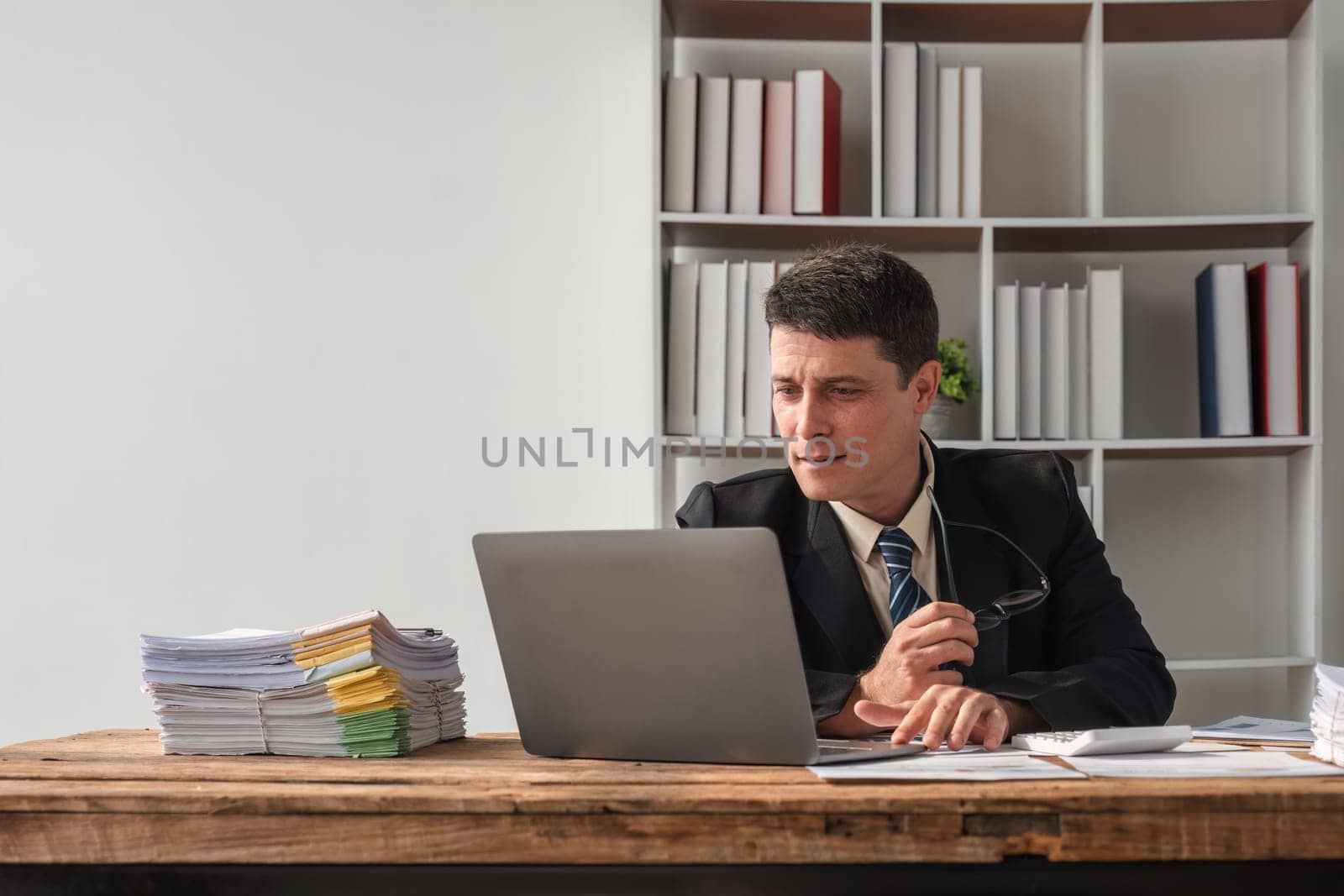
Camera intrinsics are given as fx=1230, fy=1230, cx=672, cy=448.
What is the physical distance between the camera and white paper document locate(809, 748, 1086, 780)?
998 millimetres

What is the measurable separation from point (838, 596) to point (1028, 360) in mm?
997


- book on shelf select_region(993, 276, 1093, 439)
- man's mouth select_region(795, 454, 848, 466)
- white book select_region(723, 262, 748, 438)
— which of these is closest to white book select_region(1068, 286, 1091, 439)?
book on shelf select_region(993, 276, 1093, 439)

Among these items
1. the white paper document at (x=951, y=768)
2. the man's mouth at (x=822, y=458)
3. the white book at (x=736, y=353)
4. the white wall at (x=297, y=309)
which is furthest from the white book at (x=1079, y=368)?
the white paper document at (x=951, y=768)

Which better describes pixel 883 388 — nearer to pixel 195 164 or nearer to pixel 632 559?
pixel 632 559

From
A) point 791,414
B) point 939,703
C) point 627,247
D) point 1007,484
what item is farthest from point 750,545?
point 627,247

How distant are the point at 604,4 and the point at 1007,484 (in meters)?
1.58

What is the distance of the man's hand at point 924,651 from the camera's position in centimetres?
127

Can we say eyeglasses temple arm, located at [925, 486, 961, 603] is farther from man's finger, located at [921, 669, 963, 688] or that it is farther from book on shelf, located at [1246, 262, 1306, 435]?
book on shelf, located at [1246, 262, 1306, 435]

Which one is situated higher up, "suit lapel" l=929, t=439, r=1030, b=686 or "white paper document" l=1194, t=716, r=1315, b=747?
"suit lapel" l=929, t=439, r=1030, b=686

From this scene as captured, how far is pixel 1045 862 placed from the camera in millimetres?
925

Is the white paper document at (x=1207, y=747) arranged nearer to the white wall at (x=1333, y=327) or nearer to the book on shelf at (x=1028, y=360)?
the book on shelf at (x=1028, y=360)

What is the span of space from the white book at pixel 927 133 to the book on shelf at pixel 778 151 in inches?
10.3

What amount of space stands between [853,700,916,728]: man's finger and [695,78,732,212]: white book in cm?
138

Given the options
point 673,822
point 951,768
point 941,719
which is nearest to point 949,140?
point 941,719
